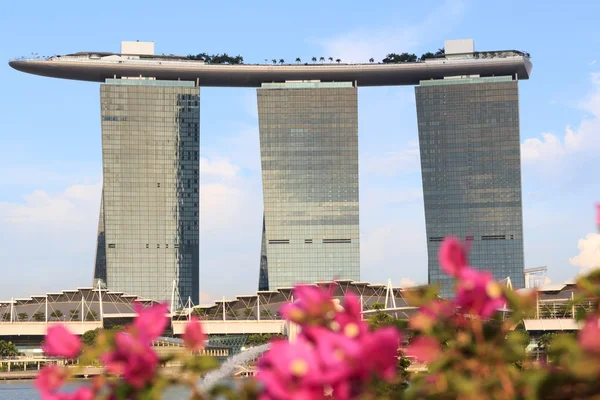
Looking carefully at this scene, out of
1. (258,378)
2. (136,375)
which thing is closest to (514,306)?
(258,378)

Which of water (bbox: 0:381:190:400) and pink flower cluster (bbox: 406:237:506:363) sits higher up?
pink flower cluster (bbox: 406:237:506:363)

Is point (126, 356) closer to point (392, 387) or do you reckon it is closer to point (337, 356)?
point (337, 356)

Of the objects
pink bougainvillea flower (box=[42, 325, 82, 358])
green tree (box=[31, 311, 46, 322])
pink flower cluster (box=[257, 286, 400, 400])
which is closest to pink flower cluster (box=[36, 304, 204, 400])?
pink bougainvillea flower (box=[42, 325, 82, 358])

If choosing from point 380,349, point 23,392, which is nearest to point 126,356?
point 380,349

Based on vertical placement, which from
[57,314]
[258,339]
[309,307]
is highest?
[309,307]

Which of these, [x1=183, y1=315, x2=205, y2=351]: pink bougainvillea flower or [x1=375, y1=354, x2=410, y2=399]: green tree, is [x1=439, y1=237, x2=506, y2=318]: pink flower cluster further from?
[x1=183, y1=315, x2=205, y2=351]: pink bougainvillea flower

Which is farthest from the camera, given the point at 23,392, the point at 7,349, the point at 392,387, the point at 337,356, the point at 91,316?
the point at 91,316

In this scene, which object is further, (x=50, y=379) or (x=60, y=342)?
(x=60, y=342)
